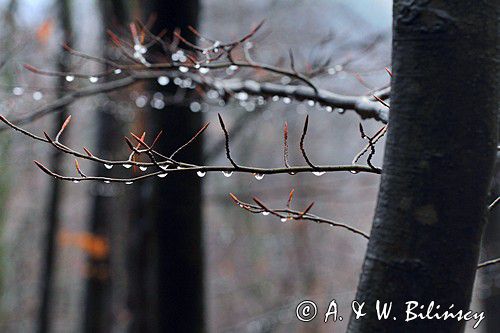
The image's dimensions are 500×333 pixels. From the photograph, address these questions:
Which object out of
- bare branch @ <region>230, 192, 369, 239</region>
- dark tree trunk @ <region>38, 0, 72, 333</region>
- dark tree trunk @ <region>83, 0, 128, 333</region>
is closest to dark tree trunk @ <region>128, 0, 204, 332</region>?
bare branch @ <region>230, 192, 369, 239</region>

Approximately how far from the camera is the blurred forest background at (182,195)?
15.6 ft

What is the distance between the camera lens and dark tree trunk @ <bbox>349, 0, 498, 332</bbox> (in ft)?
4.29

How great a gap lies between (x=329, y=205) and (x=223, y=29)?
4816mm

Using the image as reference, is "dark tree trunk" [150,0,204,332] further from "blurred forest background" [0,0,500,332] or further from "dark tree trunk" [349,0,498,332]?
"dark tree trunk" [349,0,498,332]

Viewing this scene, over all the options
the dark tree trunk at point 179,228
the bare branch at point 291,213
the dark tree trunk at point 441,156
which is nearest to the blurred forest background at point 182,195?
the dark tree trunk at point 179,228

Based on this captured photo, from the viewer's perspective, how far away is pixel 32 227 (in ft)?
48.6

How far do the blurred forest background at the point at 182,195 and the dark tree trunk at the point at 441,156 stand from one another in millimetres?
1281

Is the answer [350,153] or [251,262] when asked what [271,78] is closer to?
[350,153]

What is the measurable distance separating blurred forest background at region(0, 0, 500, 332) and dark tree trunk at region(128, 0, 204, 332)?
1cm

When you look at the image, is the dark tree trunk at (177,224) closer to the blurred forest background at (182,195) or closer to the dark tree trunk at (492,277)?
the blurred forest background at (182,195)

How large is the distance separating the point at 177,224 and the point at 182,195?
22 cm

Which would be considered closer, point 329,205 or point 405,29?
point 405,29

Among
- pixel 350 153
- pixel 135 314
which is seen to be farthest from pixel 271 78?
pixel 350 153

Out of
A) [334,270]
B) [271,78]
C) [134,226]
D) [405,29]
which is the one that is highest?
[271,78]
